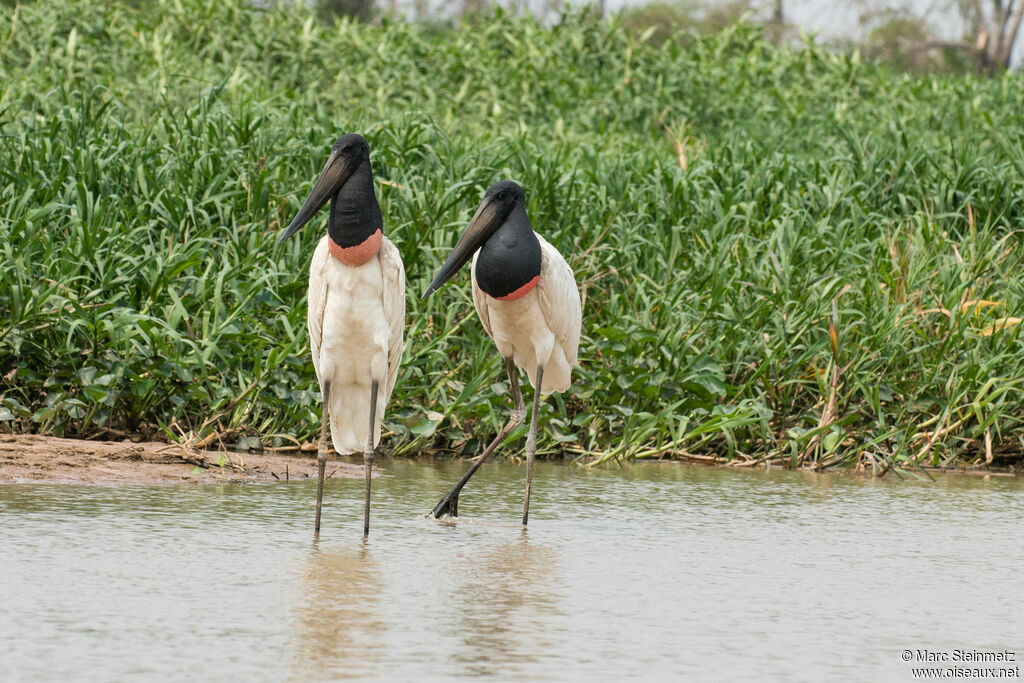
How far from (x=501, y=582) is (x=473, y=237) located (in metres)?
1.53

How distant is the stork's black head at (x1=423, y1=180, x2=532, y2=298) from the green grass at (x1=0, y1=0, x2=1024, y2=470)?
1561mm

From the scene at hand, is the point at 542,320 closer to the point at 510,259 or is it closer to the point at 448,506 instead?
the point at 510,259

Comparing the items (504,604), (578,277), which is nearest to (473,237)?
(504,604)

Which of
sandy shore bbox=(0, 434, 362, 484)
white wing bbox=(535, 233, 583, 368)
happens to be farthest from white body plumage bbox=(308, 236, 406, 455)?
sandy shore bbox=(0, 434, 362, 484)

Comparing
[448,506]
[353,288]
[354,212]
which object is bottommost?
[448,506]

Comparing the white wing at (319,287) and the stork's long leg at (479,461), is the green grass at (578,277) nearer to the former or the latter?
the stork's long leg at (479,461)

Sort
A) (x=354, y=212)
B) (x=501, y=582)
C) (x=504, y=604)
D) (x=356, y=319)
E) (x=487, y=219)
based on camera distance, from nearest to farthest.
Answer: (x=504, y=604)
(x=501, y=582)
(x=354, y=212)
(x=356, y=319)
(x=487, y=219)

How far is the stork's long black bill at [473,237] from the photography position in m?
5.05

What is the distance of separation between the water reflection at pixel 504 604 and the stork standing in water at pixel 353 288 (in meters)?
0.53

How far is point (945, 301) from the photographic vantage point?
24.7 ft

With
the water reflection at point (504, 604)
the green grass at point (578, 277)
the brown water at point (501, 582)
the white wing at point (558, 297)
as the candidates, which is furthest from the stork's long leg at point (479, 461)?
the green grass at point (578, 277)

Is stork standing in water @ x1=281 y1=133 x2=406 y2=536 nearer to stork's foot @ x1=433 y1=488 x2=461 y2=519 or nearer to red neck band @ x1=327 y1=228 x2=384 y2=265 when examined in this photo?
red neck band @ x1=327 y1=228 x2=384 y2=265

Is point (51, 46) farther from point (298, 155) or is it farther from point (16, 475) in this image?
point (16, 475)

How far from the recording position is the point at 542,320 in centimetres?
536
